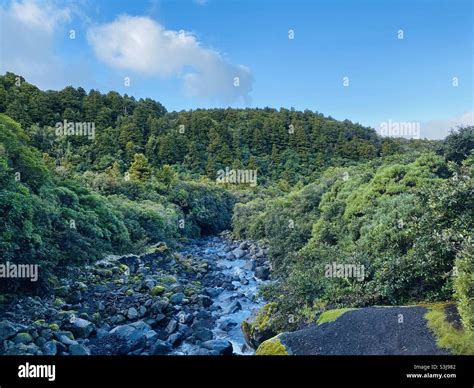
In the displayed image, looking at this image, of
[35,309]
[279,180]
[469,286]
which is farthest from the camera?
[279,180]

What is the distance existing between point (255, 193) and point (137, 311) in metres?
16.9

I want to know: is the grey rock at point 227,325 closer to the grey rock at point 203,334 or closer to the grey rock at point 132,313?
the grey rock at point 203,334

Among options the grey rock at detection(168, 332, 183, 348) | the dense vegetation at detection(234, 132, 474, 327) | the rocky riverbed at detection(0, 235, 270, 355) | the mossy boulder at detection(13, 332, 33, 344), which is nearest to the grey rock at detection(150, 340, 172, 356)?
the rocky riverbed at detection(0, 235, 270, 355)

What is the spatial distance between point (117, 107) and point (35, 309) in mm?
15402

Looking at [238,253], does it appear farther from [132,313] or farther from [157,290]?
[132,313]

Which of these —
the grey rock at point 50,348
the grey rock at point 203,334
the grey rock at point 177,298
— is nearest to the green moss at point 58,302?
the grey rock at point 50,348

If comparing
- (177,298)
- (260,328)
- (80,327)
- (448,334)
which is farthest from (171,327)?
(448,334)

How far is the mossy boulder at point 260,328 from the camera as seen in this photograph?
816cm

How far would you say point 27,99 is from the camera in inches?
688

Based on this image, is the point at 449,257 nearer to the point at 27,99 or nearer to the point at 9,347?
the point at 9,347

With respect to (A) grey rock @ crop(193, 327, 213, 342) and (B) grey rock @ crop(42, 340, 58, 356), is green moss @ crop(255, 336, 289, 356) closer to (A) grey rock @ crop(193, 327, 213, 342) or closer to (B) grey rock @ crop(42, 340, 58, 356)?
(A) grey rock @ crop(193, 327, 213, 342)

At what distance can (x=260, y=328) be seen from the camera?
832 centimetres

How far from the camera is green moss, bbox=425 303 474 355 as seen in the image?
484 cm
